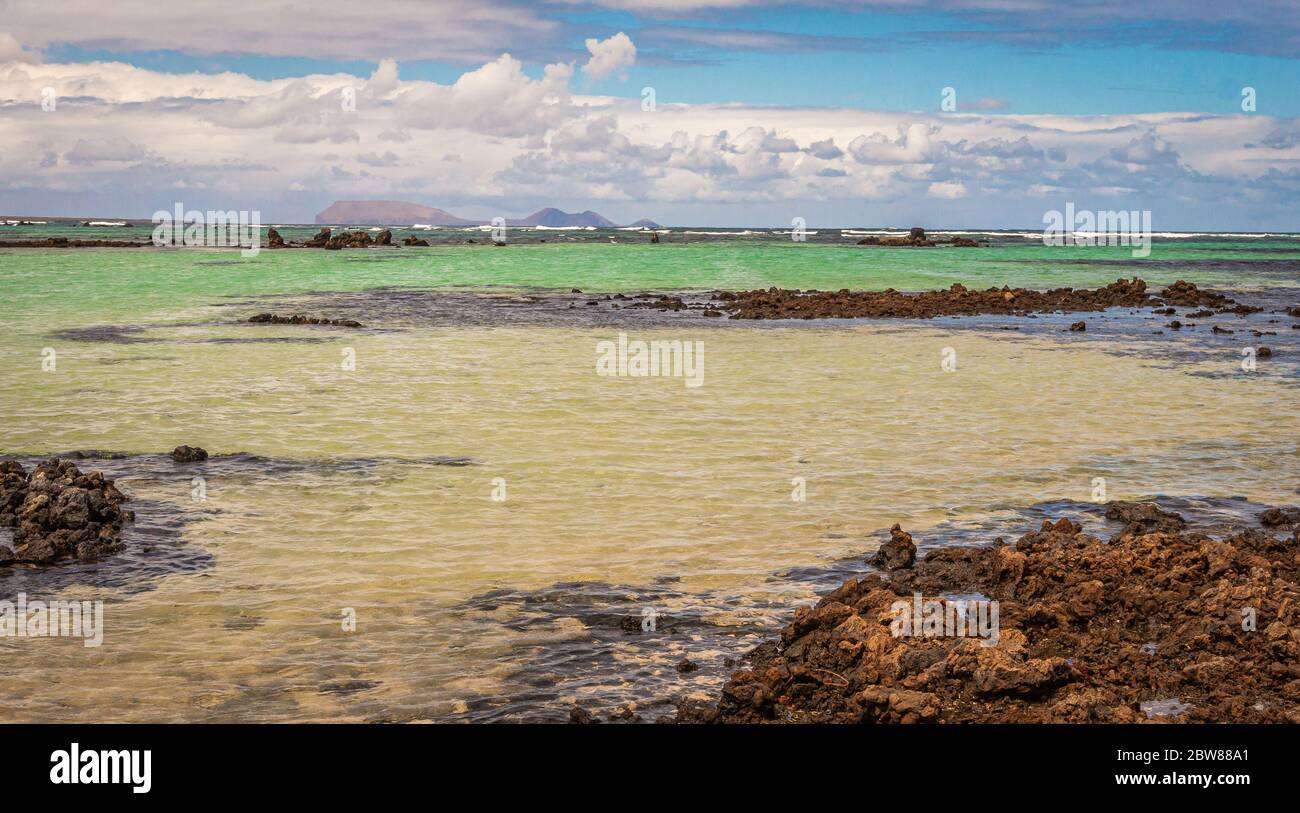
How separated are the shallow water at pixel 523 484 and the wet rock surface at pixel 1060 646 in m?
0.70

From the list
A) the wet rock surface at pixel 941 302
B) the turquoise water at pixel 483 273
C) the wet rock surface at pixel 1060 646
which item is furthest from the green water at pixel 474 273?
the wet rock surface at pixel 1060 646

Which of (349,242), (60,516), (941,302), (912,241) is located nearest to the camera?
(60,516)

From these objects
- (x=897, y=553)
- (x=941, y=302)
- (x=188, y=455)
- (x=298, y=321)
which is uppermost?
(x=941, y=302)

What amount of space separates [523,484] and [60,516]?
5.07m

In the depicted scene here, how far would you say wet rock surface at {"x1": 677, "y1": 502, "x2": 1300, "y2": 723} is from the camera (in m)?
7.19

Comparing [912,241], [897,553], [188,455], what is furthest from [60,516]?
[912,241]

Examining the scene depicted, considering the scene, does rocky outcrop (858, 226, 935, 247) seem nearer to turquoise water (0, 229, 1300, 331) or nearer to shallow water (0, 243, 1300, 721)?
turquoise water (0, 229, 1300, 331)

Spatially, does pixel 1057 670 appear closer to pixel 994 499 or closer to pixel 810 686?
pixel 810 686

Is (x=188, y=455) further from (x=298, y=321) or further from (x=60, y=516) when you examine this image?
(x=298, y=321)

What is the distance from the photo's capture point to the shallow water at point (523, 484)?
8.27 metres

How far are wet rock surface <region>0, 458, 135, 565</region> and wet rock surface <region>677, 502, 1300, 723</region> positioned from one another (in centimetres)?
682

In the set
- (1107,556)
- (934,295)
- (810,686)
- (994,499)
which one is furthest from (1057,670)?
(934,295)

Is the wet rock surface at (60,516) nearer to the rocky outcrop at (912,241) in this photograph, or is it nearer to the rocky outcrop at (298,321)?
the rocky outcrop at (298,321)

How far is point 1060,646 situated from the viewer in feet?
27.1
